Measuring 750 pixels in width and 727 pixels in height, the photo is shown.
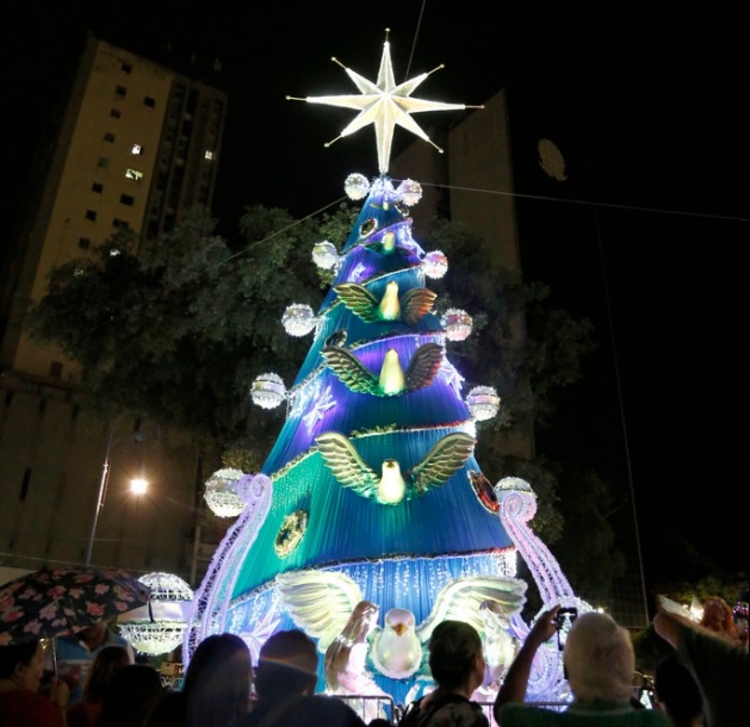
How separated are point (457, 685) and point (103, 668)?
7.41ft

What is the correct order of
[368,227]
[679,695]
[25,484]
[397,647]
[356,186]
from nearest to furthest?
[679,695], [397,647], [368,227], [356,186], [25,484]

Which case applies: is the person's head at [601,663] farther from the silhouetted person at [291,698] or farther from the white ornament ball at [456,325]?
the white ornament ball at [456,325]

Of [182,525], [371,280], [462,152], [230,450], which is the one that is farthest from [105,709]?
[462,152]

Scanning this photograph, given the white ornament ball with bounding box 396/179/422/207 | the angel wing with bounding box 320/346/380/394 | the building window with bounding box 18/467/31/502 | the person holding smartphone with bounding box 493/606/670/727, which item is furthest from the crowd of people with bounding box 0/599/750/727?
the building window with bounding box 18/467/31/502

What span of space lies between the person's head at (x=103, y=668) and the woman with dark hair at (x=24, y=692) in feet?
0.68

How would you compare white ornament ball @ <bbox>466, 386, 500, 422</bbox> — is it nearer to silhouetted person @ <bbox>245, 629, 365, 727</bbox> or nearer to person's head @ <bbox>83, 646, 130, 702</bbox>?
person's head @ <bbox>83, 646, 130, 702</bbox>

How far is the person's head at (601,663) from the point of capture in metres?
2.62

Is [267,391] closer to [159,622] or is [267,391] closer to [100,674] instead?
[159,622]

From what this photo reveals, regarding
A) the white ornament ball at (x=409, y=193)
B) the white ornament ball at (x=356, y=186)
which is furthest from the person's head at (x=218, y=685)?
the white ornament ball at (x=409, y=193)

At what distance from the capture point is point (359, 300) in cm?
1040

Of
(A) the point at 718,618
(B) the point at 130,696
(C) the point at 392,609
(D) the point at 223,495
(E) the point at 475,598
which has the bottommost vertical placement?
(B) the point at 130,696

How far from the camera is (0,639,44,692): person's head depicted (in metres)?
3.80

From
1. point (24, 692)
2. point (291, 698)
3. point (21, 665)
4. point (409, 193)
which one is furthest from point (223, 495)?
point (291, 698)

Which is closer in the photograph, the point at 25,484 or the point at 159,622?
the point at 159,622
